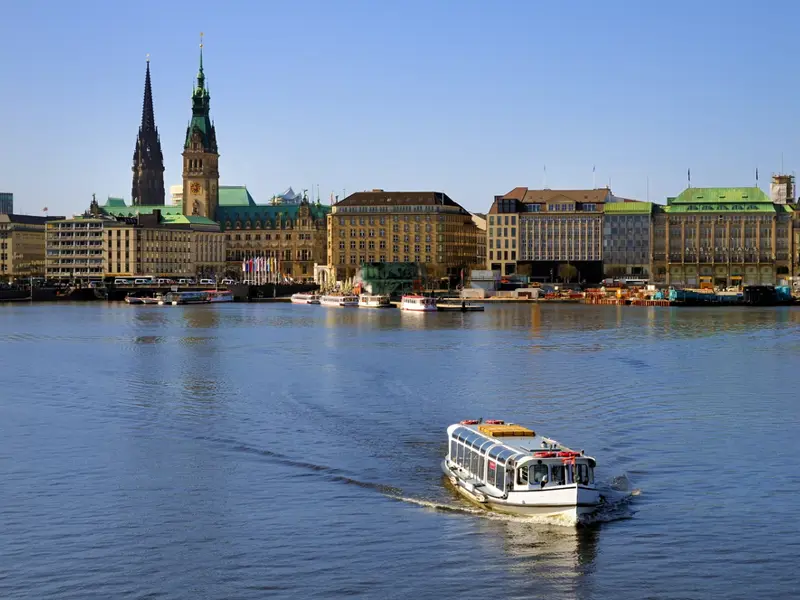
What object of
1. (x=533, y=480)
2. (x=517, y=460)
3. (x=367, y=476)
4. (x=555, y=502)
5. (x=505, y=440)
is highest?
(x=505, y=440)

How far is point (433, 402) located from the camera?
232 ft

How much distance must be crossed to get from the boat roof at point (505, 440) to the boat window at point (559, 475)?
95cm

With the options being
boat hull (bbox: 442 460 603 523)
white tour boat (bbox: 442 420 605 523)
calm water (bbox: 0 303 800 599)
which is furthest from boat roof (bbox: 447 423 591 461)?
calm water (bbox: 0 303 800 599)

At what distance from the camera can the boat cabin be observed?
41688 mm

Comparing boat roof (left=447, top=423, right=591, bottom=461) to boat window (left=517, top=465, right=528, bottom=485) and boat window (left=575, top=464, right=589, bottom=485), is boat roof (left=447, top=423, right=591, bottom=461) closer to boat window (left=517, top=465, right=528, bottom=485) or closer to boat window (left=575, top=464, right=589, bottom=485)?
boat window (left=517, top=465, right=528, bottom=485)

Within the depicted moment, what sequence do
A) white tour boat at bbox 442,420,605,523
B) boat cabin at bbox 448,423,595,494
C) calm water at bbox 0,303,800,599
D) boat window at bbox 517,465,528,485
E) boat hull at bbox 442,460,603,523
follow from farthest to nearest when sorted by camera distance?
boat window at bbox 517,465,528,485 < boat cabin at bbox 448,423,595,494 < white tour boat at bbox 442,420,605,523 < boat hull at bbox 442,460,603,523 < calm water at bbox 0,303,800,599

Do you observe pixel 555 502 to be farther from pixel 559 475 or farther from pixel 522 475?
pixel 522 475

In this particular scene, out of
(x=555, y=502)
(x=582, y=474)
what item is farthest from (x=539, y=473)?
(x=582, y=474)

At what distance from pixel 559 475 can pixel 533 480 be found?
83 cm

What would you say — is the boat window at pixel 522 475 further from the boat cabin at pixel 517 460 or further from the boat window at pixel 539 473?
the boat window at pixel 539 473

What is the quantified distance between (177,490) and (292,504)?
15.8 ft

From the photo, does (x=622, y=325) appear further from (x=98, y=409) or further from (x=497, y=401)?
(x=98, y=409)

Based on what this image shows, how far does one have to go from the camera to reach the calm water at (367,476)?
36.7m

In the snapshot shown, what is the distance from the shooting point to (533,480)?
4178 cm
